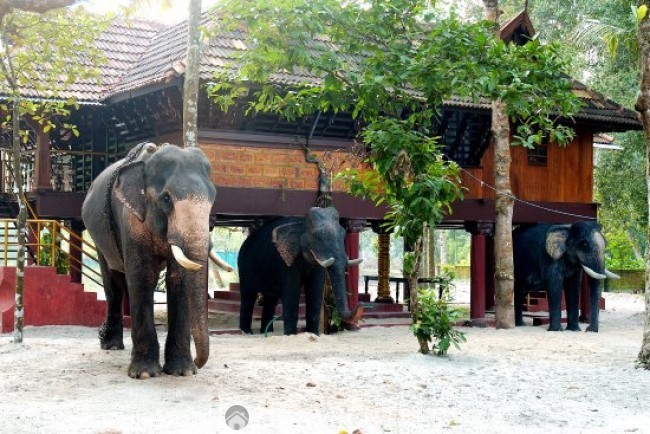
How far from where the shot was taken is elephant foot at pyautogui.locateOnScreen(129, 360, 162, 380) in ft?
31.1

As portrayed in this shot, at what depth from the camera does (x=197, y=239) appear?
8.80m

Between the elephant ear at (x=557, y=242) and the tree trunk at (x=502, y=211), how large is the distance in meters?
1.04

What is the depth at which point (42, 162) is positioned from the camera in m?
16.9

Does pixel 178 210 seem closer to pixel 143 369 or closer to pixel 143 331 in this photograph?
pixel 143 331

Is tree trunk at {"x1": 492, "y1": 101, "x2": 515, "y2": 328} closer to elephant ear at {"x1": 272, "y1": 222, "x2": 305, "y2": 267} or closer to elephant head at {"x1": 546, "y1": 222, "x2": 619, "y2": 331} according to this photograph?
elephant head at {"x1": 546, "y1": 222, "x2": 619, "y2": 331}

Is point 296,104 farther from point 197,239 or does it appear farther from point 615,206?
point 615,206

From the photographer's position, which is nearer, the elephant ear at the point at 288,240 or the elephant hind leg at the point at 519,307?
the elephant ear at the point at 288,240

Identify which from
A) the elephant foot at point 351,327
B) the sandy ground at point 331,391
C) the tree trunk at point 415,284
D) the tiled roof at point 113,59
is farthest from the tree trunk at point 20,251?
the elephant foot at point 351,327

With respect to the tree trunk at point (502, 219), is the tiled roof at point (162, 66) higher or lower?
higher

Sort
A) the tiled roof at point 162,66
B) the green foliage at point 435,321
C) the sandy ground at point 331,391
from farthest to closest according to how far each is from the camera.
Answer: the tiled roof at point 162,66 → the green foliage at point 435,321 → the sandy ground at point 331,391

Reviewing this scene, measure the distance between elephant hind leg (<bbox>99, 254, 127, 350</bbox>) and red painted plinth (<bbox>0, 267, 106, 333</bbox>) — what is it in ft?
15.2

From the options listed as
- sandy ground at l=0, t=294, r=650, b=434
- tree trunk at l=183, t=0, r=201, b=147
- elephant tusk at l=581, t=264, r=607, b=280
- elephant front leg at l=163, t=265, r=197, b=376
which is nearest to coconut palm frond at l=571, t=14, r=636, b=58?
elephant tusk at l=581, t=264, r=607, b=280

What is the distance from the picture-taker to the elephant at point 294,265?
587 inches

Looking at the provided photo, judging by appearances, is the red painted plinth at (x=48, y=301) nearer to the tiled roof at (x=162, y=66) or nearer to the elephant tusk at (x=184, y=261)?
the tiled roof at (x=162, y=66)
